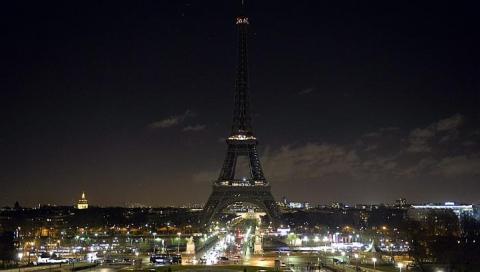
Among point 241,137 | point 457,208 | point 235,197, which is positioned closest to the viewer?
point 235,197

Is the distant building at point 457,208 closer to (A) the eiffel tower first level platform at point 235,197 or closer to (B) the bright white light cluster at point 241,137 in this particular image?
(A) the eiffel tower first level platform at point 235,197

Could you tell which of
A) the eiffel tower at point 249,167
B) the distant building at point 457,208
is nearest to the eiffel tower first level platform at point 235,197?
the eiffel tower at point 249,167

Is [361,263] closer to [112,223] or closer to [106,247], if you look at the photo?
[106,247]

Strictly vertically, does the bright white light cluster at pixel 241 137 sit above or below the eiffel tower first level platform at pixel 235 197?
above

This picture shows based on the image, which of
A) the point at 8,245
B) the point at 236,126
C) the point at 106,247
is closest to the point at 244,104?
the point at 236,126

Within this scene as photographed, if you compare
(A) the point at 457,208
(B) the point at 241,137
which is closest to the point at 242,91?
(B) the point at 241,137

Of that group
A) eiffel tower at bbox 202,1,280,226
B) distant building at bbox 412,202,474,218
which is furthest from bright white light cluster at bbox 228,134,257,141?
distant building at bbox 412,202,474,218

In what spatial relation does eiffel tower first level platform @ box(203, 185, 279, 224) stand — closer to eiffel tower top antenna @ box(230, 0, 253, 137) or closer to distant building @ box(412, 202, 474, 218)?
eiffel tower top antenna @ box(230, 0, 253, 137)

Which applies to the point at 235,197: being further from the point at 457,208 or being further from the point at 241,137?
the point at 457,208
